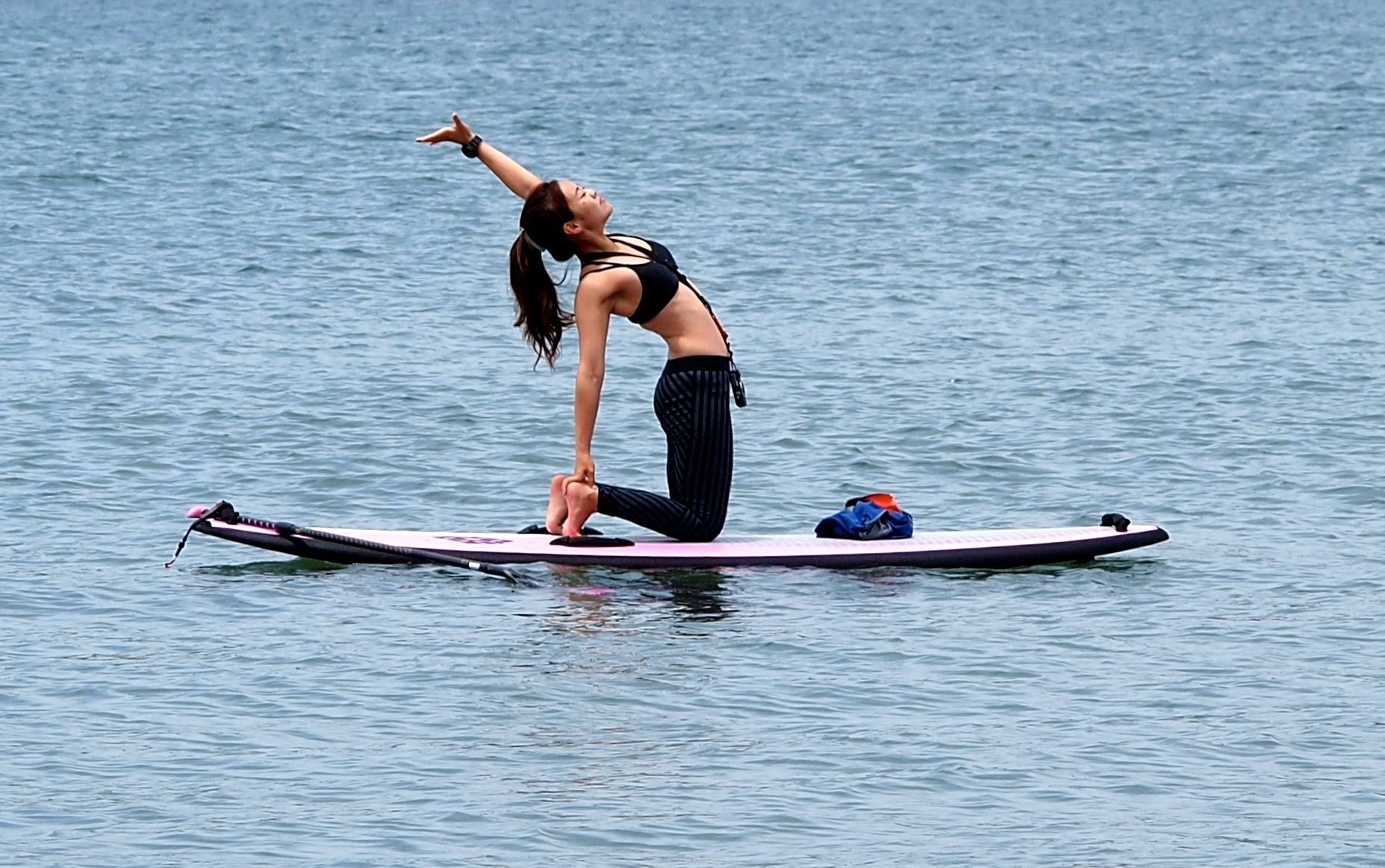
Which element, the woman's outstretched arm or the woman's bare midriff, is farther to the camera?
the woman's bare midriff

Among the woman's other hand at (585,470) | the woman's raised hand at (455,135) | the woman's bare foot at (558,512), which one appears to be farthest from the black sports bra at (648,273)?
the woman's bare foot at (558,512)

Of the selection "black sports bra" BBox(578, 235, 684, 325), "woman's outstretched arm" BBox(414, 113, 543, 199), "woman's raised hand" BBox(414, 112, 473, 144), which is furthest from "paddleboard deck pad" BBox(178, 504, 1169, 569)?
"woman's raised hand" BBox(414, 112, 473, 144)

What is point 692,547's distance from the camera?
11.2m

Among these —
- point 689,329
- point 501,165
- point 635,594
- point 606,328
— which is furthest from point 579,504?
point 501,165

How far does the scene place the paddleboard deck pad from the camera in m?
11.0

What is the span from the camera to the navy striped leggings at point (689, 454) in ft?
36.3

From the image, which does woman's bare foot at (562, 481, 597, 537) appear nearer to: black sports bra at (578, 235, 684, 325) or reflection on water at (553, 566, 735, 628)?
reflection on water at (553, 566, 735, 628)

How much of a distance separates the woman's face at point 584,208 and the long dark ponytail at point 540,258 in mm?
30

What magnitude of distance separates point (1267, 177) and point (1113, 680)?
2344 centimetres

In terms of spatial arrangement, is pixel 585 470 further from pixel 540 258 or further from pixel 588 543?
pixel 540 258

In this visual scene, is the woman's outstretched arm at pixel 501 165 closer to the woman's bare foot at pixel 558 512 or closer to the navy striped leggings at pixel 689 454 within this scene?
the navy striped leggings at pixel 689 454

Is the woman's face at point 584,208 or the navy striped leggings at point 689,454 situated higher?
the woman's face at point 584,208

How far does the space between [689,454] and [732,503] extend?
2.42 meters

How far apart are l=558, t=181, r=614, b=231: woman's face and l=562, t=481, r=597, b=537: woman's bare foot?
1243mm
